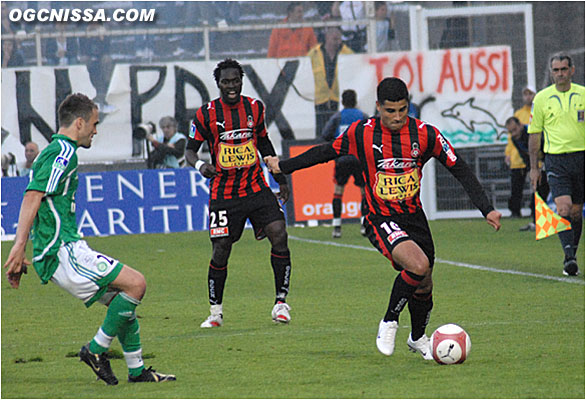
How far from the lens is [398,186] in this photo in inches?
271

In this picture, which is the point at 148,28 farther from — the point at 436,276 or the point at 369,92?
the point at 436,276

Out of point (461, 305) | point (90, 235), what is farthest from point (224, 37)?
point (461, 305)

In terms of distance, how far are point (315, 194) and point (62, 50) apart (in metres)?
5.02

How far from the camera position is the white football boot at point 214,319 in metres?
8.37

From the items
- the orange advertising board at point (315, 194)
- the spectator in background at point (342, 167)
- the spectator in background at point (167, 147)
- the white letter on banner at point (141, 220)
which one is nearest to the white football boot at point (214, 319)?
the spectator in background at point (342, 167)

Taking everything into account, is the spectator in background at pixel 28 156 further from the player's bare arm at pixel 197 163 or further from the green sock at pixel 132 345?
the green sock at pixel 132 345

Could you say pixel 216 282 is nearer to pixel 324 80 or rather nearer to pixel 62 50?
pixel 324 80

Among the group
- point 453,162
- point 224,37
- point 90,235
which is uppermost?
point 224,37

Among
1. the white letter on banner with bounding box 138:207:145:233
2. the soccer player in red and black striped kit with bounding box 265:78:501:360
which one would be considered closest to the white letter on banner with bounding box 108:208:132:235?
the white letter on banner with bounding box 138:207:145:233

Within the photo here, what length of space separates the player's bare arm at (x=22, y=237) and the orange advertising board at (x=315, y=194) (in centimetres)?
1302

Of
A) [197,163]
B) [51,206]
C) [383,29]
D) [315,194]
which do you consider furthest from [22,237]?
[383,29]

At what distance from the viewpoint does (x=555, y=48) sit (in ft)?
69.4

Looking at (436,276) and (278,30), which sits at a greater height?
(278,30)

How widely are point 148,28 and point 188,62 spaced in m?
0.89
